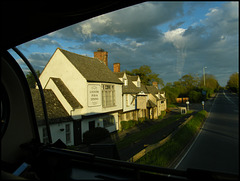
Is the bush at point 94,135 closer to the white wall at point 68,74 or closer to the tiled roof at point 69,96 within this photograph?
the tiled roof at point 69,96

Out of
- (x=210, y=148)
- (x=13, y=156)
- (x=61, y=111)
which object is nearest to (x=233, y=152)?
(x=210, y=148)

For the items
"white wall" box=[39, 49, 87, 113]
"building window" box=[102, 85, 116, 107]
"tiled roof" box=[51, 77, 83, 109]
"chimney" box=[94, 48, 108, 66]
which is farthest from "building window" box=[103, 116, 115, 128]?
"chimney" box=[94, 48, 108, 66]

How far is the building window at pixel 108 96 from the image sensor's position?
34.2 feet

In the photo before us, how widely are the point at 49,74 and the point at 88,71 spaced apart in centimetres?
210

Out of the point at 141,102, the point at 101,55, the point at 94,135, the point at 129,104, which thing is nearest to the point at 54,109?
the point at 94,135

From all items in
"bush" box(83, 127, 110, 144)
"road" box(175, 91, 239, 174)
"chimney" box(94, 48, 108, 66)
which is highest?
"chimney" box(94, 48, 108, 66)

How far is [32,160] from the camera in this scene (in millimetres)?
2430

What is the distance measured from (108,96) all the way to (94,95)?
1.68 m

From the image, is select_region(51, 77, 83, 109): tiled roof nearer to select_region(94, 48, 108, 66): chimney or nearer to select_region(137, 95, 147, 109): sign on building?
select_region(94, 48, 108, 66): chimney

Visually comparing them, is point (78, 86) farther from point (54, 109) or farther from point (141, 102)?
point (141, 102)

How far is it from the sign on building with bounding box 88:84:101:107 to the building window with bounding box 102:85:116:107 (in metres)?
0.51

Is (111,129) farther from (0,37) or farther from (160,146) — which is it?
(0,37)

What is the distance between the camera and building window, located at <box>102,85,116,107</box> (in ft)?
34.2

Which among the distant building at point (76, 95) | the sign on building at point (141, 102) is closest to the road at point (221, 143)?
the distant building at point (76, 95)
